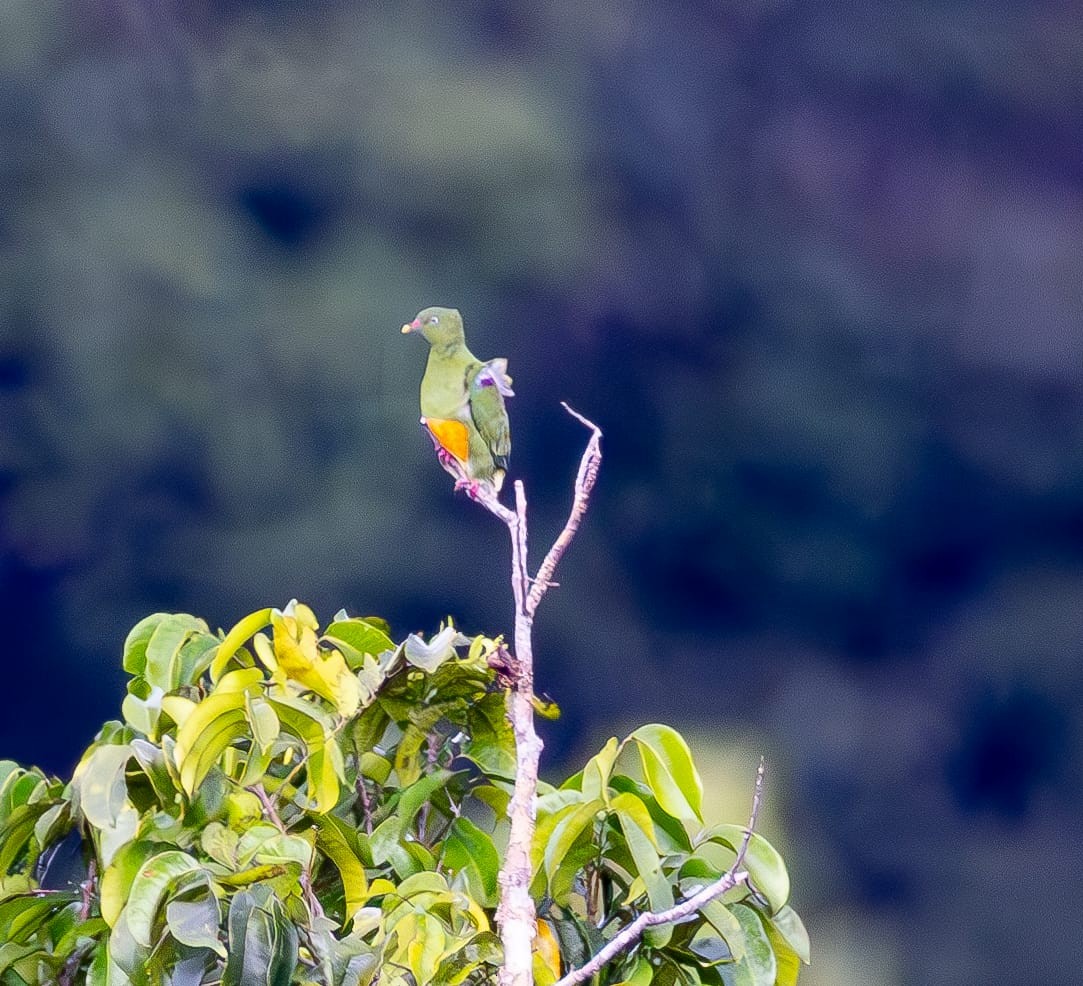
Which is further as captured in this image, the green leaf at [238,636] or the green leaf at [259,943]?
the green leaf at [238,636]

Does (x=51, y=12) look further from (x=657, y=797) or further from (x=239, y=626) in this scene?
(x=657, y=797)

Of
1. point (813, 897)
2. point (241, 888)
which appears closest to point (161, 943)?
point (241, 888)

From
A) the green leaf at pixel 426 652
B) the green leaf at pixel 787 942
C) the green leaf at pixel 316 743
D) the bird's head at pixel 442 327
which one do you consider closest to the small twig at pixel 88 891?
the green leaf at pixel 316 743

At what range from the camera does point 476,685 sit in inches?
50.9

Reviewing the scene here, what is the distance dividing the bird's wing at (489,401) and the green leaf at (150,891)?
760 mm

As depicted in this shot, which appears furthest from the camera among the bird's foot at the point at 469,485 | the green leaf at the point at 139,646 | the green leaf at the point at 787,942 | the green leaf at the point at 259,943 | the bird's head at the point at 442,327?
the bird's head at the point at 442,327

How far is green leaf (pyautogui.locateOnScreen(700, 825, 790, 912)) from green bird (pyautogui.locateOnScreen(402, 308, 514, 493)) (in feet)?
2.11

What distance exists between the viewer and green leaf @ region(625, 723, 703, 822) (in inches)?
49.2

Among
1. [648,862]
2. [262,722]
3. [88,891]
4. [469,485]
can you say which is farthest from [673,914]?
[469,485]

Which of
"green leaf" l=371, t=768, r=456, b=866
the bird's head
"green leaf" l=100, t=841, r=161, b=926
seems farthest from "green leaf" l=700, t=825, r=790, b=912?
the bird's head

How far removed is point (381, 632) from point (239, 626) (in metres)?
0.20

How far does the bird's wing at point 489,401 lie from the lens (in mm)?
1736

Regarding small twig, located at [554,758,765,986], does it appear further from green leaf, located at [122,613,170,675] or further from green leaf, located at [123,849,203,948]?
green leaf, located at [122,613,170,675]

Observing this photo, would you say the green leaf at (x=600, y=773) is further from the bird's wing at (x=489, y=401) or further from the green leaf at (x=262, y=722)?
the bird's wing at (x=489, y=401)
